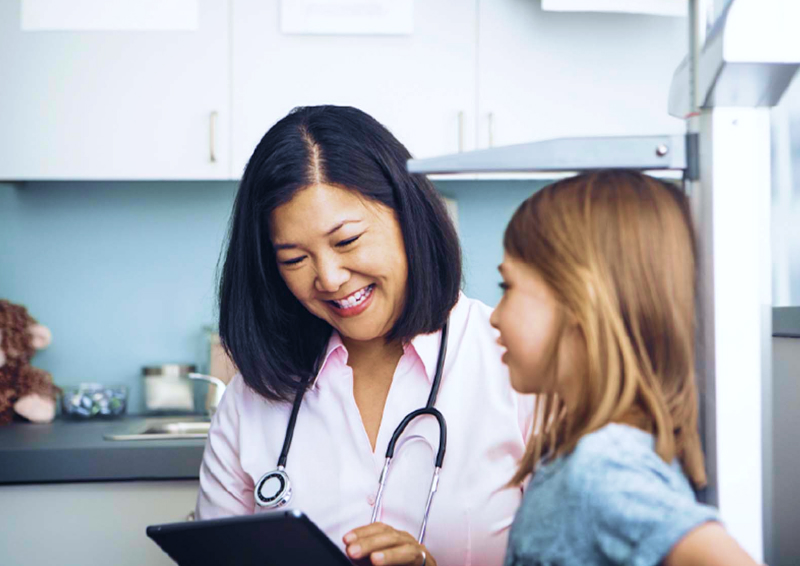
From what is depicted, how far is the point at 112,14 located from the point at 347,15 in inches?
22.1

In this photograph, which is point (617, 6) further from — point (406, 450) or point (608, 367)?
point (608, 367)

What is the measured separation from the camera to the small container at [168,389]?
2.42 meters

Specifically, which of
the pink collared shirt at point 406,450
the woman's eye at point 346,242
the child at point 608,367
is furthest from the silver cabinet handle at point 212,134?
the child at point 608,367

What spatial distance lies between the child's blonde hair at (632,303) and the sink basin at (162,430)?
4.97ft

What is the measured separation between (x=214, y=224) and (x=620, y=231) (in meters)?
1.97

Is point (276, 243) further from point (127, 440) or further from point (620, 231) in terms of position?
point (127, 440)

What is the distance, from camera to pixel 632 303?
663 mm

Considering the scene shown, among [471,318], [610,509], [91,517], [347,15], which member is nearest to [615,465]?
[610,509]

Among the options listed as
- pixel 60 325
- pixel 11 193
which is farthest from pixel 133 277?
pixel 11 193

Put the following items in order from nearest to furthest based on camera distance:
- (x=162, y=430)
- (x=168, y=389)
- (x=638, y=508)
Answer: (x=638, y=508) → (x=162, y=430) → (x=168, y=389)

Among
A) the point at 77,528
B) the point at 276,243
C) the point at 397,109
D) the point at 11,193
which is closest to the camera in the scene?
the point at 276,243

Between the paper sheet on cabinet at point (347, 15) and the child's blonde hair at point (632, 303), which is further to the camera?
the paper sheet on cabinet at point (347, 15)

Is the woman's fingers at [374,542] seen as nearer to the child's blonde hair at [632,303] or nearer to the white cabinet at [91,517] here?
the child's blonde hair at [632,303]

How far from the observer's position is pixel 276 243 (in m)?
1.23
